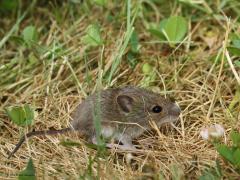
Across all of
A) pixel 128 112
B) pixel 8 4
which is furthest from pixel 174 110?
pixel 8 4

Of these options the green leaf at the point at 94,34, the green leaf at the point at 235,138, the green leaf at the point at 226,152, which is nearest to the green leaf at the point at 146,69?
the green leaf at the point at 94,34

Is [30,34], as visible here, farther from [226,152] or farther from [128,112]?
[226,152]

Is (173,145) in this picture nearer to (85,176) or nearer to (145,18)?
(85,176)

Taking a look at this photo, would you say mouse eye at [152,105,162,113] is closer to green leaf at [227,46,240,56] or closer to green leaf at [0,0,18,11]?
green leaf at [227,46,240,56]

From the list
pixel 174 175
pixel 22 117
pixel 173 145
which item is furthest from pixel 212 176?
pixel 22 117

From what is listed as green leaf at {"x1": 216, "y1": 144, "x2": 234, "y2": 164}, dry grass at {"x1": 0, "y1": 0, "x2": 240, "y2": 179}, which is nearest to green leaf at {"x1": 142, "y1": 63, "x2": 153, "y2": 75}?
dry grass at {"x1": 0, "y1": 0, "x2": 240, "y2": 179}

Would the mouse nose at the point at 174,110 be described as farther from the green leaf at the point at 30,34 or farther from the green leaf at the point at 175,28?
the green leaf at the point at 30,34
